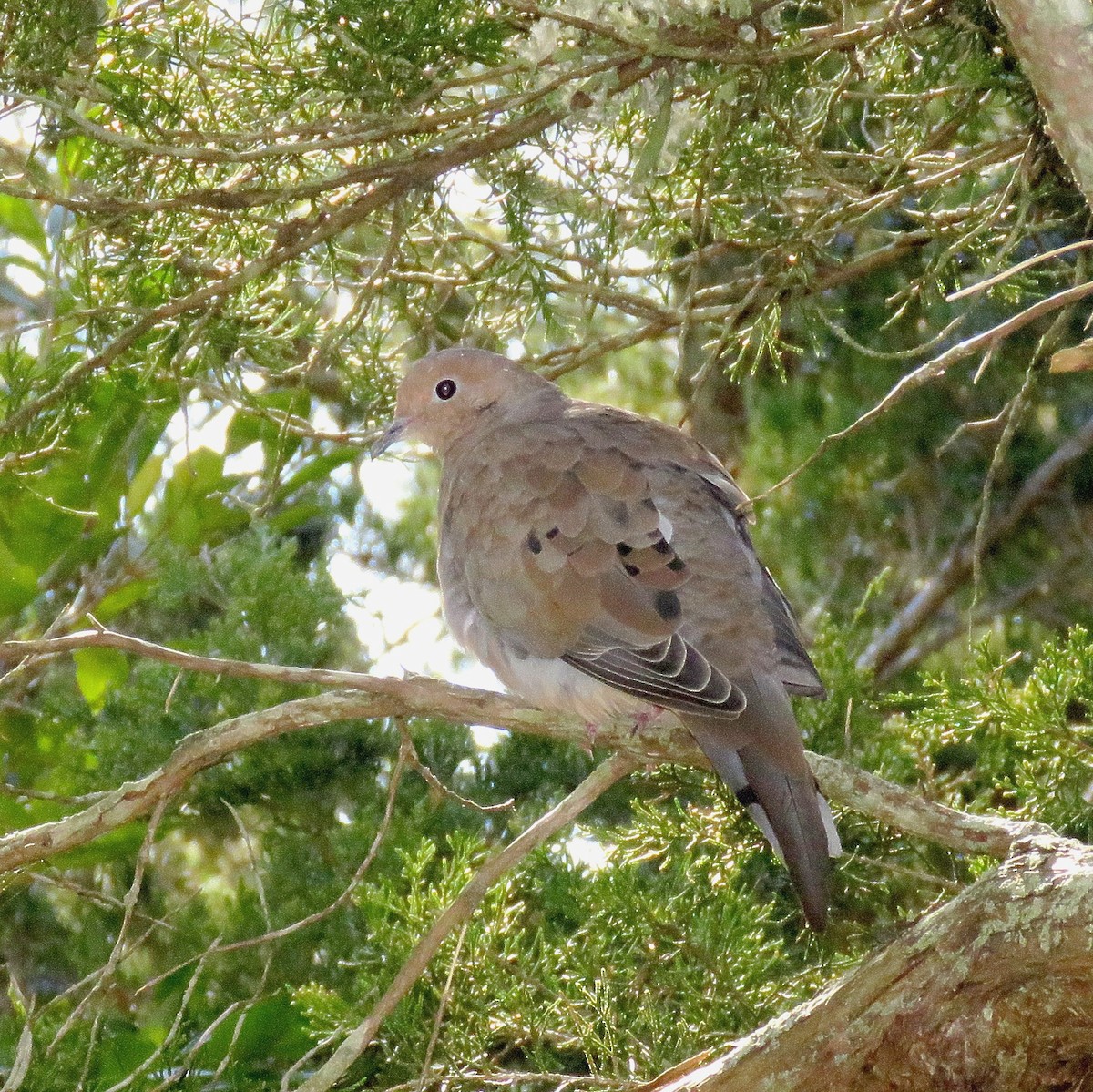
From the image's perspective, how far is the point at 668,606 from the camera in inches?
121

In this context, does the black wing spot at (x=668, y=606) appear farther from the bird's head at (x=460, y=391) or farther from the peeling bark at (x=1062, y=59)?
the peeling bark at (x=1062, y=59)

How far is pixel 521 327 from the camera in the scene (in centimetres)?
359

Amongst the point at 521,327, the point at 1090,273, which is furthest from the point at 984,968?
the point at 521,327

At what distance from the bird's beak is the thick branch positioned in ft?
4.22

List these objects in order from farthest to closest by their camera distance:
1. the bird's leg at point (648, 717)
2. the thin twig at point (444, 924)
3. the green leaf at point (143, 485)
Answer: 1. the green leaf at point (143, 485)
2. the bird's leg at point (648, 717)
3. the thin twig at point (444, 924)

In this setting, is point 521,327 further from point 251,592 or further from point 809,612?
point 809,612

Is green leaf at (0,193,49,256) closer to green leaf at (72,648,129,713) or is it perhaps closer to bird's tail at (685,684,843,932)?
green leaf at (72,648,129,713)

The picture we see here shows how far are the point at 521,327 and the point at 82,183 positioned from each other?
108 centimetres

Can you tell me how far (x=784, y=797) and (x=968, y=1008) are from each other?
630 mm

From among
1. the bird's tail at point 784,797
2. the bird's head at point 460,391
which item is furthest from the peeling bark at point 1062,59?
the bird's head at point 460,391

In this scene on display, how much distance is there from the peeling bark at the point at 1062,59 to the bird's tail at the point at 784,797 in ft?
3.78

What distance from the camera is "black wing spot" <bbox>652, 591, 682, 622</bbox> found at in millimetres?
3064

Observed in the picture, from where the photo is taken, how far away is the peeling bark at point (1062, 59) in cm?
206

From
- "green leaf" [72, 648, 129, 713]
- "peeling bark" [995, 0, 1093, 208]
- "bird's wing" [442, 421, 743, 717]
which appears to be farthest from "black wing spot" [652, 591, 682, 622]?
"green leaf" [72, 648, 129, 713]
